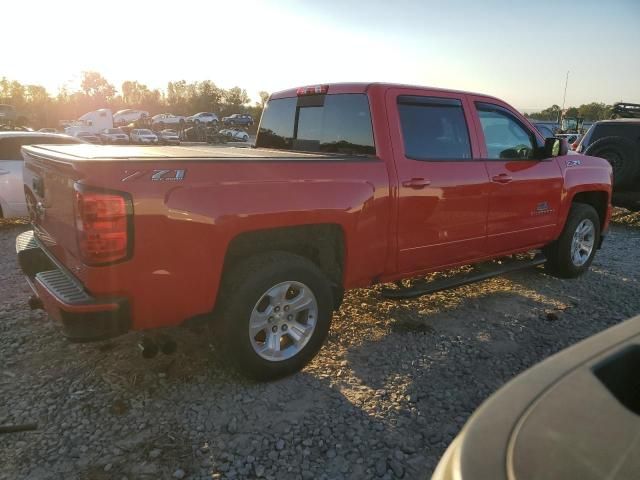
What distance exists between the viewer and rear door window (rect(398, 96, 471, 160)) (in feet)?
12.1

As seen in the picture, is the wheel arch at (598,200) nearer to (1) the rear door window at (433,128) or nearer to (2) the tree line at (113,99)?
(1) the rear door window at (433,128)

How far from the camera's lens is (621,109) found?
13.6m

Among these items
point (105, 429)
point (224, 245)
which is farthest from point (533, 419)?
point (105, 429)

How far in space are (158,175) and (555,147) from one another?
3821mm

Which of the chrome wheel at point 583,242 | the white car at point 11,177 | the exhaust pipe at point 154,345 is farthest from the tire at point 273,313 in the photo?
the white car at point 11,177

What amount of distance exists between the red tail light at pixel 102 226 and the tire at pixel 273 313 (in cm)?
73

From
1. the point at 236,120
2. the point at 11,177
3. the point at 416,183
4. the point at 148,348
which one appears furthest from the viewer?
the point at 236,120

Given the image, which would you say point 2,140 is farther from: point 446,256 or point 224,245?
point 446,256

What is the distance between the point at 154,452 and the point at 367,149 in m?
2.44

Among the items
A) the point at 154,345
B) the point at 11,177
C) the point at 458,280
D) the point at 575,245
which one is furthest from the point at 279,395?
the point at 11,177

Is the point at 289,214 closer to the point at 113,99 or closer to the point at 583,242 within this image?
the point at 583,242

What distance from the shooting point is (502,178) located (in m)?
4.24

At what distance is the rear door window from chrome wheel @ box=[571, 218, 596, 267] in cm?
217

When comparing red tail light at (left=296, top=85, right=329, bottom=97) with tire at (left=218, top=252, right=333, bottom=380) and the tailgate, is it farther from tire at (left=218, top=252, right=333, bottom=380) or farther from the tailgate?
the tailgate
